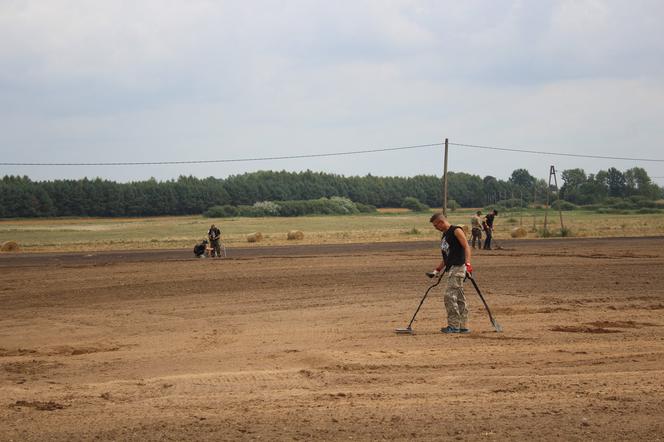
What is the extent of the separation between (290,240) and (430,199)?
86.7m

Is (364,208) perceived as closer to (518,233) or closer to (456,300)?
(518,233)

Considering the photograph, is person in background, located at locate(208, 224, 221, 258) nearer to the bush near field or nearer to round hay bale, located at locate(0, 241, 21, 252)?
round hay bale, located at locate(0, 241, 21, 252)

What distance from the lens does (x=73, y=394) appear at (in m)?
8.87

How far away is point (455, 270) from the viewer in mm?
12578

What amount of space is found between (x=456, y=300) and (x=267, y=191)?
348 feet

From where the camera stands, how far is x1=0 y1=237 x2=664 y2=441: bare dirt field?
7.49 m

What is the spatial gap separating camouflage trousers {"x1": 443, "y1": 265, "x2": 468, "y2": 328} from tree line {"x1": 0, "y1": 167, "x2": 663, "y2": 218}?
44.0m

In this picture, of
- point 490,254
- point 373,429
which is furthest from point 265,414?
point 490,254

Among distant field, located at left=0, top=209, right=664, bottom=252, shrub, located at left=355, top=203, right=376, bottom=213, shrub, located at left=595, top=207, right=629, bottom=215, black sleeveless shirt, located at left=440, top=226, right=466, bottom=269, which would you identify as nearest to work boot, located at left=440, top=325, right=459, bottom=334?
black sleeveless shirt, located at left=440, top=226, right=466, bottom=269

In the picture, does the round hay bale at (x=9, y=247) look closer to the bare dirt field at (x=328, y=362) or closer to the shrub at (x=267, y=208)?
the bare dirt field at (x=328, y=362)

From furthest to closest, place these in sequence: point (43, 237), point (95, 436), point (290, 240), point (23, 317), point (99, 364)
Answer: point (43, 237) < point (290, 240) < point (23, 317) < point (99, 364) < point (95, 436)

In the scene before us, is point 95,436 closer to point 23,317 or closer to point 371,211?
point 23,317

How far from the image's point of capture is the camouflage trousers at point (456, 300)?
12.5m

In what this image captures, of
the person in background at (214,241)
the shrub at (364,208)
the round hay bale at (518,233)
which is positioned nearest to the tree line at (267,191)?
the round hay bale at (518,233)
